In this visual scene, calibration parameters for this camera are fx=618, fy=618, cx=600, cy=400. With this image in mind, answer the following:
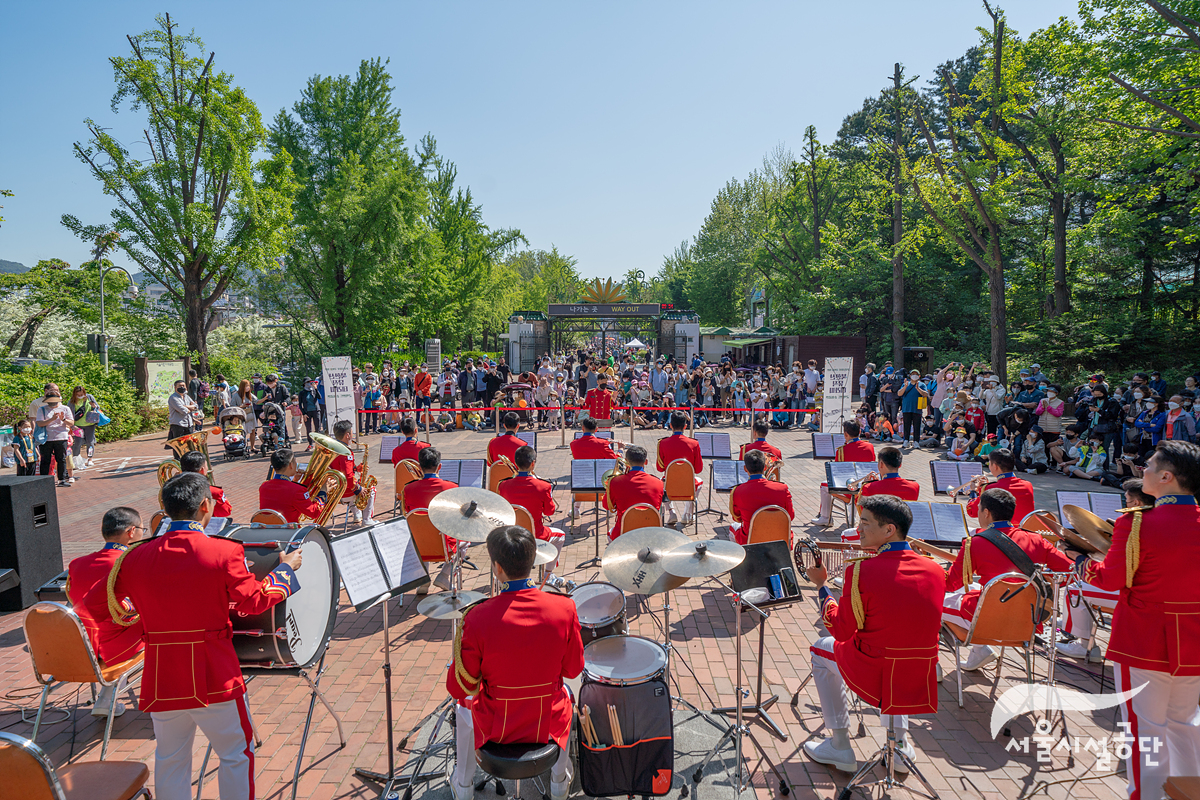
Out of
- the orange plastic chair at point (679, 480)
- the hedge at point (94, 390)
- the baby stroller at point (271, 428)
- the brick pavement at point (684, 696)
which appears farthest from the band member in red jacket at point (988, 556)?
the hedge at point (94, 390)

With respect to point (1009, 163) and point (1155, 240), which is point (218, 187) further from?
point (1155, 240)

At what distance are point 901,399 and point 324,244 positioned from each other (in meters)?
22.1

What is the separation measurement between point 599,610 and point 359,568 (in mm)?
1628

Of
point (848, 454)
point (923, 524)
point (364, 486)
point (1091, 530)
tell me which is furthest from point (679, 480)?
point (1091, 530)

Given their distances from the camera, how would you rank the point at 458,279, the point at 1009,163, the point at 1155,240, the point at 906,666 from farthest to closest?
the point at 458,279
the point at 1009,163
the point at 1155,240
the point at 906,666

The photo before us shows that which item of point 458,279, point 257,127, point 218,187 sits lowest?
point 458,279

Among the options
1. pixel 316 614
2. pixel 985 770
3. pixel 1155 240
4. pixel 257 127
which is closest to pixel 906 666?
pixel 985 770

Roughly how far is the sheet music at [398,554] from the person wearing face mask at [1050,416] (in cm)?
1443

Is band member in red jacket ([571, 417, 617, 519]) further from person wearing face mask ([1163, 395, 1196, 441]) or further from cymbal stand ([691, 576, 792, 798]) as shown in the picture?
person wearing face mask ([1163, 395, 1196, 441])

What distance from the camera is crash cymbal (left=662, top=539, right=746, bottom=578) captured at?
3729 mm

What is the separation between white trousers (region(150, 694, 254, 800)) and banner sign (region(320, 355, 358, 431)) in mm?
11303

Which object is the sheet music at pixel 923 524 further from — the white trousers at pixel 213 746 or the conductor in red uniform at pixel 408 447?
the conductor in red uniform at pixel 408 447

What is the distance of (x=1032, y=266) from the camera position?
25.4 metres

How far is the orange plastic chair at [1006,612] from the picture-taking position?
4355 millimetres
